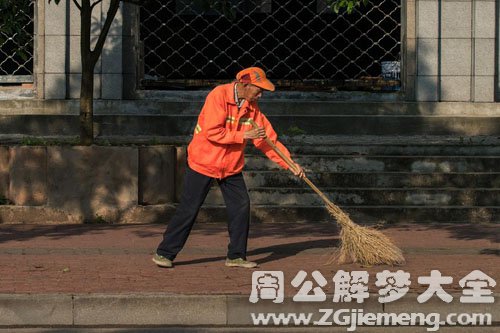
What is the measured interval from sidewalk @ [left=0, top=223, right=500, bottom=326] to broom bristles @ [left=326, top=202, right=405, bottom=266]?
97 millimetres

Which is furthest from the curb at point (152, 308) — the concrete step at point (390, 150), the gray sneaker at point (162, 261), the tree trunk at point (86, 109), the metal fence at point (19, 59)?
the metal fence at point (19, 59)

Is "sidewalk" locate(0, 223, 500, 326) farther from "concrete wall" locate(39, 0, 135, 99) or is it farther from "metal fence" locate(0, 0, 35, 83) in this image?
"metal fence" locate(0, 0, 35, 83)

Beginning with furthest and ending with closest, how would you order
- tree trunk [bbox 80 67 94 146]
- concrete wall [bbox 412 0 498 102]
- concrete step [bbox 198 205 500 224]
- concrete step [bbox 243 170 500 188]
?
1. concrete wall [bbox 412 0 498 102]
2. concrete step [bbox 243 170 500 188]
3. tree trunk [bbox 80 67 94 146]
4. concrete step [bbox 198 205 500 224]

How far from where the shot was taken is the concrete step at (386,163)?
52.2 feet

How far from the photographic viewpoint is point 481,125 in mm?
18828

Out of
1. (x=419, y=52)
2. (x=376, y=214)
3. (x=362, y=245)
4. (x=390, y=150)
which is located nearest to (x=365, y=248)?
(x=362, y=245)

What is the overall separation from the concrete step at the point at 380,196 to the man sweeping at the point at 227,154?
4.36 meters

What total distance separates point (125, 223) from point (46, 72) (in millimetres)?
5284

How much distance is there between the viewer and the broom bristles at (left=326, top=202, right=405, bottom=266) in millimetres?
10758

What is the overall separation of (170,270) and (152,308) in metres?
1.86

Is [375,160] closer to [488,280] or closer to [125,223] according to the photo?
[125,223]

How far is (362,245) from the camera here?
10.8m

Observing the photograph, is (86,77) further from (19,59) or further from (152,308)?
(152,308)

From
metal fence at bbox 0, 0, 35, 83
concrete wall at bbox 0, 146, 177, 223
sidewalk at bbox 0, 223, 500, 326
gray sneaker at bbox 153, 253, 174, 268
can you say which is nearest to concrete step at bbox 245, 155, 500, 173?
sidewalk at bbox 0, 223, 500, 326
